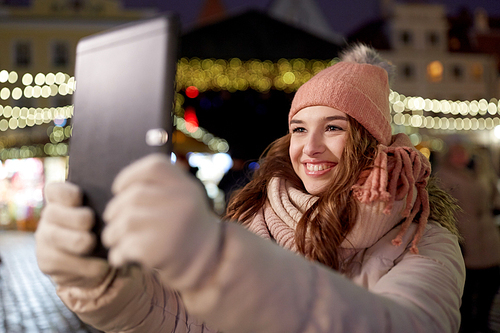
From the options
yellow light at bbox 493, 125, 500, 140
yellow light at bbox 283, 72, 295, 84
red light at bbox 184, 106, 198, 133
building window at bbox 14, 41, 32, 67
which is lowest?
yellow light at bbox 493, 125, 500, 140

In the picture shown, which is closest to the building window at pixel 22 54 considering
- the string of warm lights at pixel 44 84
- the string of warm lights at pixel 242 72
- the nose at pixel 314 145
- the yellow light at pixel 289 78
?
the string of warm lights at pixel 44 84


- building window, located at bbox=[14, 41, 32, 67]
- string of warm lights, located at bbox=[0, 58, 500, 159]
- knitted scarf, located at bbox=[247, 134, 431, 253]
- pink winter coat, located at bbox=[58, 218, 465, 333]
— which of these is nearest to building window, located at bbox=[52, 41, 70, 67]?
building window, located at bbox=[14, 41, 32, 67]

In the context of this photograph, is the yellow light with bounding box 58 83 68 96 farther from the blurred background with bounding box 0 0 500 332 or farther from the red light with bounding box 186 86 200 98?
the red light with bounding box 186 86 200 98

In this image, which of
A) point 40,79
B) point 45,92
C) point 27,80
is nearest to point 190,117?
point 45,92

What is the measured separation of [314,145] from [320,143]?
0.03 m

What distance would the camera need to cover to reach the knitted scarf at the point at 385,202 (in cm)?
127

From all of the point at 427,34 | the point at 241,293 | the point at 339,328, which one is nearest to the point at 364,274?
the point at 339,328

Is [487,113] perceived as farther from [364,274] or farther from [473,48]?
[364,274]

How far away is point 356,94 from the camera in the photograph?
1.49 metres

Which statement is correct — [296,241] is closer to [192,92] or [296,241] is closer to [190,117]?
[192,92]

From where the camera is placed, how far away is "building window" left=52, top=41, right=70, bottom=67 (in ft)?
72.3

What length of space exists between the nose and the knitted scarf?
0.17 metres

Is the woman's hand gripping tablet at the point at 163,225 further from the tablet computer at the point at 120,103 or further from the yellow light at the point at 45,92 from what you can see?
the yellow light at the point at 45,92

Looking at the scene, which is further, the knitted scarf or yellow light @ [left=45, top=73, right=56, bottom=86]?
yellow light @ [left=45, top=73, right=56, bottom=86]
